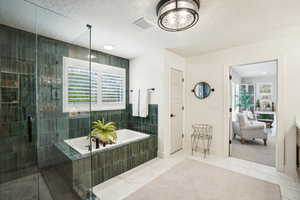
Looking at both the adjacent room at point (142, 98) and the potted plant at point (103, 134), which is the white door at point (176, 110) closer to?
the adjacent room at point (142, 98)

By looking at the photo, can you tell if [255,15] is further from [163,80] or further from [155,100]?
[155,100]

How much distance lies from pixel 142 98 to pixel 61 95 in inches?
66.0

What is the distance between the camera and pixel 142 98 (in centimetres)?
328

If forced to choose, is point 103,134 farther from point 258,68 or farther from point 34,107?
point 258,68

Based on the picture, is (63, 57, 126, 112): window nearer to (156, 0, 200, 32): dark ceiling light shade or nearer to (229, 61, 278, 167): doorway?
(156, 0, 200, 32): dark ceiling light shade

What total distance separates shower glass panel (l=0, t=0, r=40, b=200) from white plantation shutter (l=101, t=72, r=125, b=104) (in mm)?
1303

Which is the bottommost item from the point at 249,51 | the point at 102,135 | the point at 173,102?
the point at 102,135

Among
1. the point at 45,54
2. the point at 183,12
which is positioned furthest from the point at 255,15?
the point at 45,54

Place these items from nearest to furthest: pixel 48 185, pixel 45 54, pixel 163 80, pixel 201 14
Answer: pixel 201 14, pixel 48 185, pixel 45 54, pixel 163 80

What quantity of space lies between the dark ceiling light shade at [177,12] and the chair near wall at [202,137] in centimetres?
242

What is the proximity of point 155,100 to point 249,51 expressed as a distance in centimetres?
223

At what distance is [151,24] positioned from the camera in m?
2.00

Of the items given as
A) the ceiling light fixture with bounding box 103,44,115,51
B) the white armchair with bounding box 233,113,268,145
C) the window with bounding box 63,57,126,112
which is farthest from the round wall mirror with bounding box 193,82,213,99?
the ceiling light fixture with bounding box 103,44,115,51

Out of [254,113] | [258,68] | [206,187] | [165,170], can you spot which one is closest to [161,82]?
[165,170]
